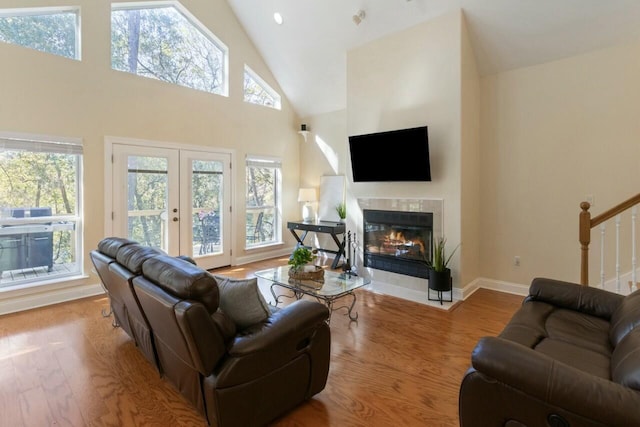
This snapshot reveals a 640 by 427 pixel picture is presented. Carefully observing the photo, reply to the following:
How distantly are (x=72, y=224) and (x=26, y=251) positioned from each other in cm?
53

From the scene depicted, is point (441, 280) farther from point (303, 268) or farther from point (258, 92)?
point (258, 92)

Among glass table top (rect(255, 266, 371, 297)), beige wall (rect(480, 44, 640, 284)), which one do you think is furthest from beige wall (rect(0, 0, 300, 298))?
beige wall (rect(480, 44, 640, 284))

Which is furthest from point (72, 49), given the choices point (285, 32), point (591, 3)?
point (591, 3)

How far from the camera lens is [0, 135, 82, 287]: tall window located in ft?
11.8

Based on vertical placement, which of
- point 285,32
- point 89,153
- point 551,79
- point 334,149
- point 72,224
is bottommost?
point 72,224

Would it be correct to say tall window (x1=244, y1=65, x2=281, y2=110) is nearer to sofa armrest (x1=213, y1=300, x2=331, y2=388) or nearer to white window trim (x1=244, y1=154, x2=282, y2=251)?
white window trim (x1=244, y1=154, x2=282, y2=251)

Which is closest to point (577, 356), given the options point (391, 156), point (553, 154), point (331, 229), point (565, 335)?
point (565, 335)

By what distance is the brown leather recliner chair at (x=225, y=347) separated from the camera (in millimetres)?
1575

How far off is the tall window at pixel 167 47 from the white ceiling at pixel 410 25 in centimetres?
82

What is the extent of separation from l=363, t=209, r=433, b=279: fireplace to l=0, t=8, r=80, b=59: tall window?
4303 mm

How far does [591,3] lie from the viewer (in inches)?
127

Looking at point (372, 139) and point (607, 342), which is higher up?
point (372, 139)

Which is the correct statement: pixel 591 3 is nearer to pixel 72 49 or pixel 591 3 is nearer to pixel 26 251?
pixel 72 49

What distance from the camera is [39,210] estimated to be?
3.79 meters
